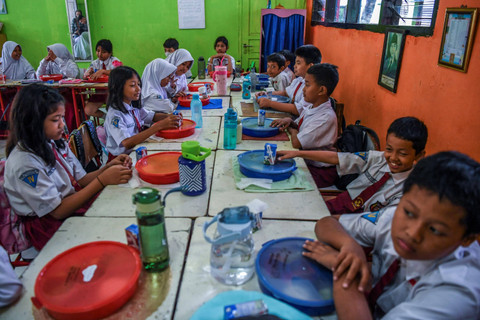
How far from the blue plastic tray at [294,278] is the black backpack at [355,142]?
1176mm

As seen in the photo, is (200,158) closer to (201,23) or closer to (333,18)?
(333,18)

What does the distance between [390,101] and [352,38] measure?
5.01 ft

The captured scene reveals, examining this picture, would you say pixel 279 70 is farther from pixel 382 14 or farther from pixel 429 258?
pixel 429 258

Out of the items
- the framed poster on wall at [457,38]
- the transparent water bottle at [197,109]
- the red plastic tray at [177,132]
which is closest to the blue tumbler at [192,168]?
the red plastic tray at [177,132]

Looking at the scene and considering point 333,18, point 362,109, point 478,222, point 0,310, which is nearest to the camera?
point 478,222

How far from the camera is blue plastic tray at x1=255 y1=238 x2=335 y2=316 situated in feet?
3.15

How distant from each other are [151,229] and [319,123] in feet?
5.45

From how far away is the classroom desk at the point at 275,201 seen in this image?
1.49m

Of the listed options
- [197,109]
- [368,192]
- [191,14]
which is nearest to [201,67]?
[191,14]

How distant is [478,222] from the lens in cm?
84

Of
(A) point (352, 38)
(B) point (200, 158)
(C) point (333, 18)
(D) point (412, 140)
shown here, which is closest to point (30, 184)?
(B) point (200, 158)

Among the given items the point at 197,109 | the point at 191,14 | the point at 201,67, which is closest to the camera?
the point at 197,109

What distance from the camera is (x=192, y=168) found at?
1.56m

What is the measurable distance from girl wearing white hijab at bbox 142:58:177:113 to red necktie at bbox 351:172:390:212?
2056 millimetres
